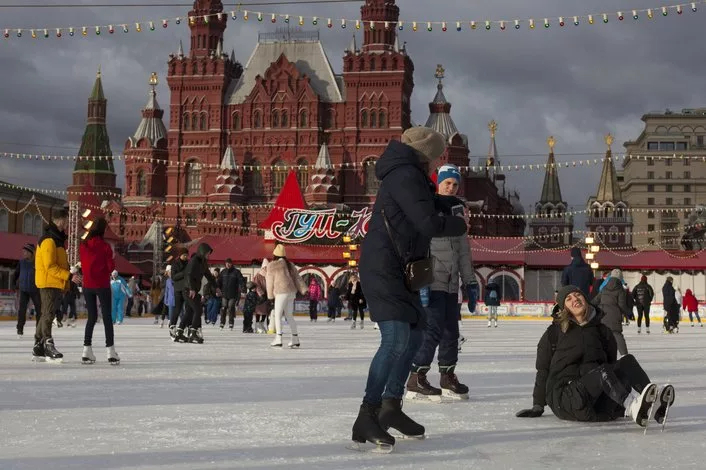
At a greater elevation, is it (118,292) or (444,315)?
(118,292)

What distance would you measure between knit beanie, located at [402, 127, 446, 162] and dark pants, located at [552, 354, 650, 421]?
158 cm

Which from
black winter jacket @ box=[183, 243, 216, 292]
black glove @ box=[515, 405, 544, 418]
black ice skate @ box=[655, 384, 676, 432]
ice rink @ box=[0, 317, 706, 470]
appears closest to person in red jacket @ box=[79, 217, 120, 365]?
ice rink @ box=[0, 317, 706, 470]

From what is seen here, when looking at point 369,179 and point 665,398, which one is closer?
point 665,398

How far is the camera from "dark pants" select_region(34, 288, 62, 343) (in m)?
9.57

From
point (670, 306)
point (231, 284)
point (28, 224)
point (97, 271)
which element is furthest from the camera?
point (28, 224)

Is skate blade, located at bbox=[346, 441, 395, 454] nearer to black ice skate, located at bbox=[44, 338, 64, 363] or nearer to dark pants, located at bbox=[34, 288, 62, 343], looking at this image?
dark pants, located at bbox=[34, 288, 62, 343]

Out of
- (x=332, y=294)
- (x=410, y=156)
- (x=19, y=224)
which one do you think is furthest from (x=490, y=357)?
(x=19, y=224)

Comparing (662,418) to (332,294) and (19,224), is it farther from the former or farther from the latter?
(19,224)

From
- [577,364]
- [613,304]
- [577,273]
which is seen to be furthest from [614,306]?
[577,364]

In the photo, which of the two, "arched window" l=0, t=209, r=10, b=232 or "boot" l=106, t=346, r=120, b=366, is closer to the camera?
"boot" l=106, t=346, r=120, b=366

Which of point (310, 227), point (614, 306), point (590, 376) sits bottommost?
point (590, 376)

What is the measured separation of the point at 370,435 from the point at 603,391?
162 centimetres

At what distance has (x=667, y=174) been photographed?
372ft

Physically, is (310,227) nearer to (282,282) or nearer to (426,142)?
(282,282)
